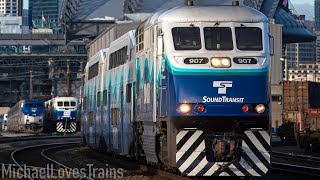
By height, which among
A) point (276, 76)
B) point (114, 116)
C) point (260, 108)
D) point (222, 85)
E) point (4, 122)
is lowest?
point (4, 122)

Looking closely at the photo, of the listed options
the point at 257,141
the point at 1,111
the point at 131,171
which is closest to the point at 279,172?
Answer: the point at 131,171

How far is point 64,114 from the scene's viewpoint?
66875 mm

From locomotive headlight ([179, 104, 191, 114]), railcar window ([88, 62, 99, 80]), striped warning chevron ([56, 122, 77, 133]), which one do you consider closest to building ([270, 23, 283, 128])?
striped warning chevron ([56, 122, 77, 133])

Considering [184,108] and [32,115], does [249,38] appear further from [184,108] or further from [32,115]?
[32,115]

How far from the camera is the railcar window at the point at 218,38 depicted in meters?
16.8

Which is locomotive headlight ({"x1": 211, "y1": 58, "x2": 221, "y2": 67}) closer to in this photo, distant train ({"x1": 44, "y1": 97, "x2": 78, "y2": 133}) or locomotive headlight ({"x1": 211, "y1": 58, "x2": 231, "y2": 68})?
locomotive headlight ({"x1": 211, "y1": 58, "x2": 231, "y2": 68})

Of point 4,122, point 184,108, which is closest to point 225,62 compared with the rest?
point 184,108

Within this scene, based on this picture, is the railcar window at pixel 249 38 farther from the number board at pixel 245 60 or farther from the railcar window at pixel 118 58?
the railcar window at pixel 118 58

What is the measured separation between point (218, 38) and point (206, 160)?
9.48 ft

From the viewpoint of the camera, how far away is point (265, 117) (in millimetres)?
16484

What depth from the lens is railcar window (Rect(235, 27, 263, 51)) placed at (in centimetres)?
1692

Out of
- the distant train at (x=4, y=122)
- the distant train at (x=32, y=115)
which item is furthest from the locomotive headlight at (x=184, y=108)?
the distant train at (x=4, y=122)

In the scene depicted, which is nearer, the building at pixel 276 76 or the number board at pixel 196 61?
the number board at pixel 196 61

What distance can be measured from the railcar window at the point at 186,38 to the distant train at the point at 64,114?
1995 inches
